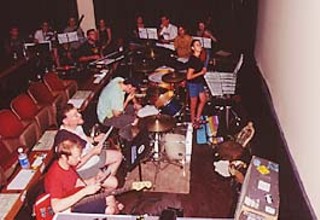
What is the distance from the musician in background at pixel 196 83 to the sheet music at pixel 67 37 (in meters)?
4.31

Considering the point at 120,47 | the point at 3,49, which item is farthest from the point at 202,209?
the point at 3,49

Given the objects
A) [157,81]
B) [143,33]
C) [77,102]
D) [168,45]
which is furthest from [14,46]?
[77,102]

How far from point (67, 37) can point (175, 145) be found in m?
5.92

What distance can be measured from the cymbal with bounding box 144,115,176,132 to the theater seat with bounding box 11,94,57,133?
5.71ft

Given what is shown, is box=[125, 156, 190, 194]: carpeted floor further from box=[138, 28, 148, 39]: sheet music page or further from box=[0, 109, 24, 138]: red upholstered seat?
box=[138, 28, 148, 39]: sheet music page

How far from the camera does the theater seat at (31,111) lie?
7.05 meters

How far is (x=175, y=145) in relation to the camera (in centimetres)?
637

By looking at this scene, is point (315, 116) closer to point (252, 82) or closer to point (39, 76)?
point (252, 82)

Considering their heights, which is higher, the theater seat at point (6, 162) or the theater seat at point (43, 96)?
the theater seat at point (43, 96)

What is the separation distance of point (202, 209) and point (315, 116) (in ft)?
7.17

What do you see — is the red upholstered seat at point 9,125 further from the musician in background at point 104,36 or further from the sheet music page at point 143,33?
the sheet music page at point 143,33

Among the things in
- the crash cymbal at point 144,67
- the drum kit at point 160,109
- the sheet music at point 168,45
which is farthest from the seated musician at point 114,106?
the sheet music at point 168,45

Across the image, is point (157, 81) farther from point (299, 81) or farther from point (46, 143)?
point (299, 81)

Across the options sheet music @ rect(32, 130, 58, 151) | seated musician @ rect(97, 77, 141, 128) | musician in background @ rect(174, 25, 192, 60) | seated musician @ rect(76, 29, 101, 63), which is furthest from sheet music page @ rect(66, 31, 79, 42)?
sheet music @ rect(32, 130, 58, 151)
